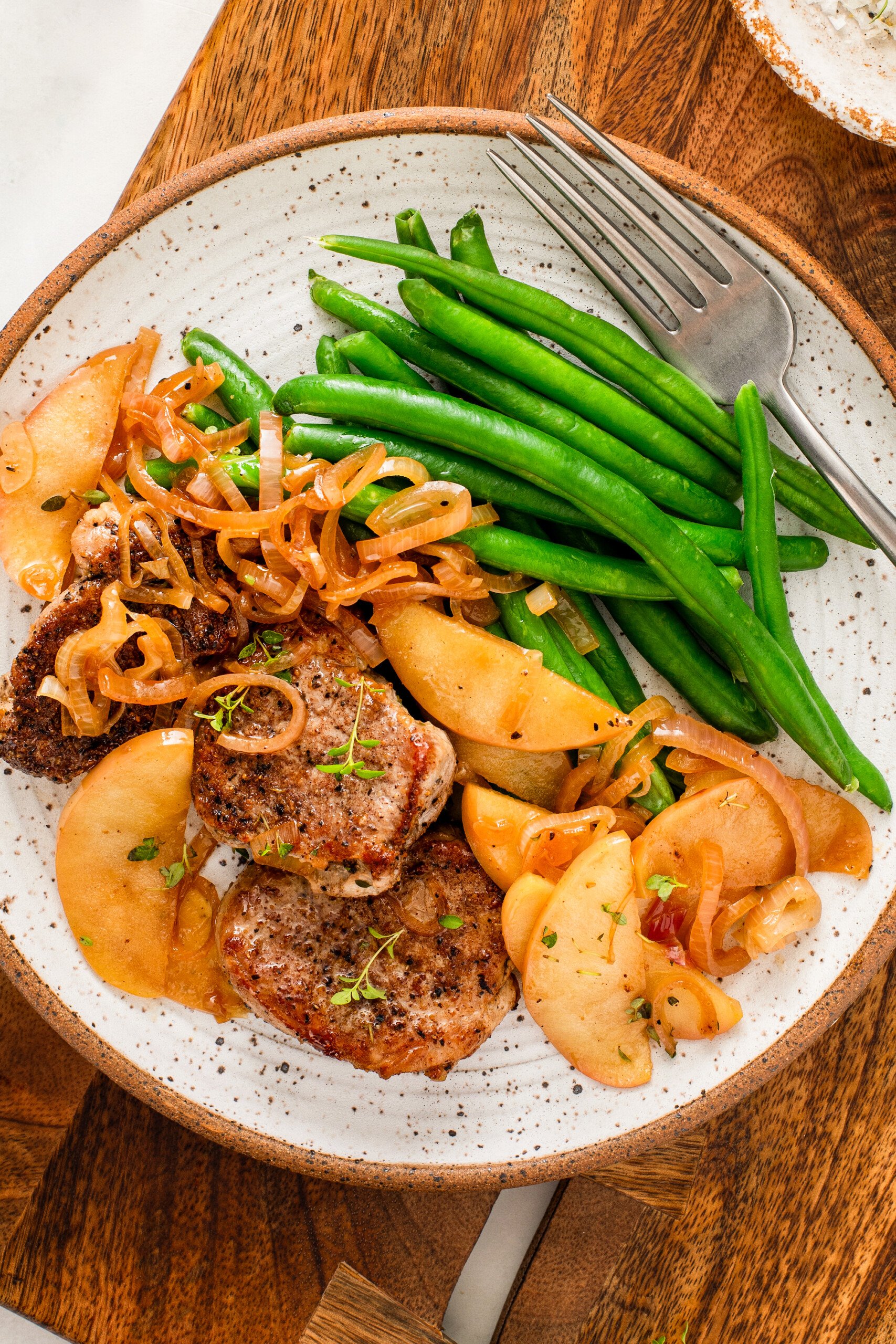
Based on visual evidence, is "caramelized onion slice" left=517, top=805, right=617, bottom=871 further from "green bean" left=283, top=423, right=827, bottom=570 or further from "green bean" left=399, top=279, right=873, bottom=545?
"green bean" left=399, top=279, right=873, bottom=545

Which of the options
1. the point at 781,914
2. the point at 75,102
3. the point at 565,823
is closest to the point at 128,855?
the point at 565,823

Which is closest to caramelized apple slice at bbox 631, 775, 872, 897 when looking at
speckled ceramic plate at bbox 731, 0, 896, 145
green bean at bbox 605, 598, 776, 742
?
green bean at bbox 605, 598, 776, 742

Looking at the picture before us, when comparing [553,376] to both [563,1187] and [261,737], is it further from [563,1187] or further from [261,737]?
[563,1187]

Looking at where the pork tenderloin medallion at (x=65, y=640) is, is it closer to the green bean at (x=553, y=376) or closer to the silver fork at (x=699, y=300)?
the green bean at (x=553, y=376)

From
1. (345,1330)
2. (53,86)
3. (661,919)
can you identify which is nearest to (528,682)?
(661,919)

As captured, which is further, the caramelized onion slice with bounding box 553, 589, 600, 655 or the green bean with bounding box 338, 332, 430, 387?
the caramelized onion slice with bounding box 553, 589, 600, 655

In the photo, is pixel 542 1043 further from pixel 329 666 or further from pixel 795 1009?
pixel 329 666
